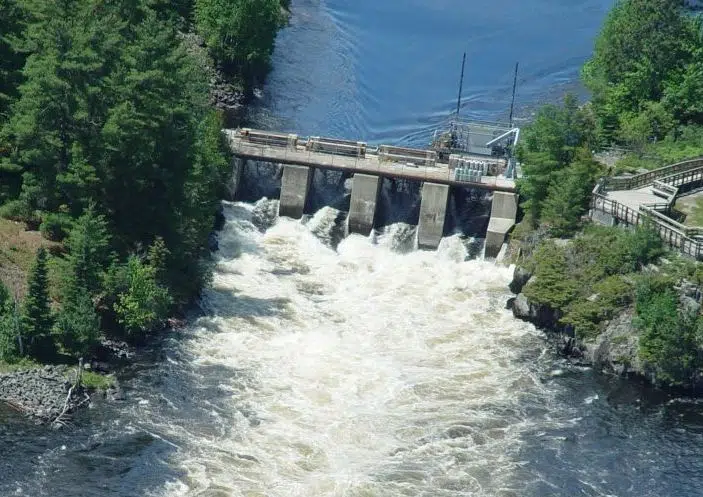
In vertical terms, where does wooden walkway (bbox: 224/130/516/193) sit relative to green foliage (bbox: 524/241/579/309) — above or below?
above

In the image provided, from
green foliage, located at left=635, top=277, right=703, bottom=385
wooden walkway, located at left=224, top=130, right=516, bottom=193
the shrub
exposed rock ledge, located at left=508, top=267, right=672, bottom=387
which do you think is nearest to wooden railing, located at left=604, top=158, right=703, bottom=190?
wooden walkway, located at left=224, top=130, right=516, bottom=193

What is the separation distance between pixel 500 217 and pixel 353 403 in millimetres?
31016

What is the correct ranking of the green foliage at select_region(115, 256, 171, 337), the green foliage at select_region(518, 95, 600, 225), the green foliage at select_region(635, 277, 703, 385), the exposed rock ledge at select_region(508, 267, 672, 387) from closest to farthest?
the green foliage at select_region(635, 277, 703, 385) → the green foliage at select_region(115, 256, 171, 337) → the exposed rock ledge at select_region(508, 267, 672, 387) → the green foliage at select_region(518, 95, 600, 225)

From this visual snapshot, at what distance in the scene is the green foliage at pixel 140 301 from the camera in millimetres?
82188

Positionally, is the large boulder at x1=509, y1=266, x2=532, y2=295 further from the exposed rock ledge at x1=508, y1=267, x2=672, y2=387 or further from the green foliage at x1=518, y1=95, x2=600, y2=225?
the green foliage at x1=518, y1=95, x2=600, y2=225

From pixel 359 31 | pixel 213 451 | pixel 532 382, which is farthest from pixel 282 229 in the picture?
pixel 359 31

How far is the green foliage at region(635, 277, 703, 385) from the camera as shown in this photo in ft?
267

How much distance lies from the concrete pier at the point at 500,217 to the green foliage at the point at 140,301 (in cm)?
2890

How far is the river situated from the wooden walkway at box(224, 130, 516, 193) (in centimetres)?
408

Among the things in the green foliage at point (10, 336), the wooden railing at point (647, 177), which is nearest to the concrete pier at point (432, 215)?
the wooden railing at point (647, 177)

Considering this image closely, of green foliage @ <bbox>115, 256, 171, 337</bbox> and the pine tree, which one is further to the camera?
green foliage @ <bbox>115, 256, 171, 337</bbox>

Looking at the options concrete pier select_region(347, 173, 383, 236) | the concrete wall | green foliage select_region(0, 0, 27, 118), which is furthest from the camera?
the concrete wall

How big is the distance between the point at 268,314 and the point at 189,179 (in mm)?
10993

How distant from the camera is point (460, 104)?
447ft
